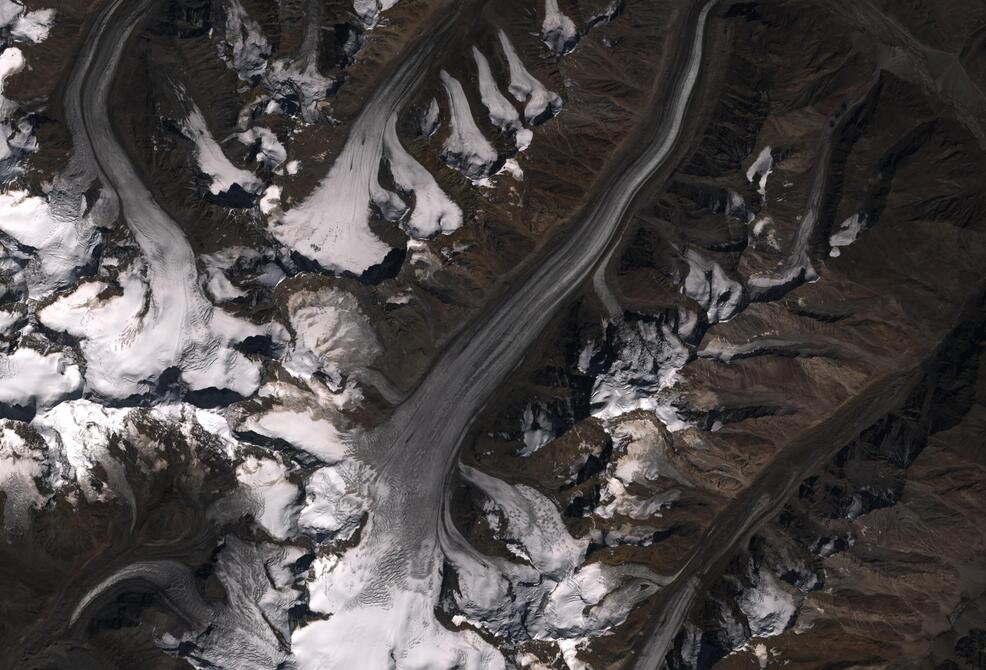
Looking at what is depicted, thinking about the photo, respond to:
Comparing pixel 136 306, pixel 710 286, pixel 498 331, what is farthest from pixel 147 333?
pixel 710 286

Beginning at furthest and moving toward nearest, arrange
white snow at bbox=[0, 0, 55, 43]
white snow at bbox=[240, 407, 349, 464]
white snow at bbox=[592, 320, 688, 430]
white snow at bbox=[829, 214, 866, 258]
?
white snow at bbox=[829, 214, 866, 258] < white snow at bbox=[592, 320, 688, 430] < white snow at bbox=[240, 407, 349, 464] < white snow at bbox=[0, 0, 55, 43]

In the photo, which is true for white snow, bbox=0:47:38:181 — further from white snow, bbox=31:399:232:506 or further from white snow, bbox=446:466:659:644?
white snow, bbox=446:466:659:644

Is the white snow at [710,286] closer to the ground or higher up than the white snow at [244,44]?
closer to the ground

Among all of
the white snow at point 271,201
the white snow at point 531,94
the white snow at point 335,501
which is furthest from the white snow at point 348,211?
the white snow at point 335,501

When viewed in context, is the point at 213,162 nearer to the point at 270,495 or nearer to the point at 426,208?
the point at 426,208

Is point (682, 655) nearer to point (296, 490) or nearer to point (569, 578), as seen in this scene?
point (569, 578)

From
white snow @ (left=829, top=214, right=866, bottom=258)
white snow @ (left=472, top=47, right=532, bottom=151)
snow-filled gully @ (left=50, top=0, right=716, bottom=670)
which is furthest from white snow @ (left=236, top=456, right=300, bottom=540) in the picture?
white snow @ (left=829, top=214, right=866, bottom=258)

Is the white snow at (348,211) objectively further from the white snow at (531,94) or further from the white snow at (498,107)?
the white snow at (531,94)
